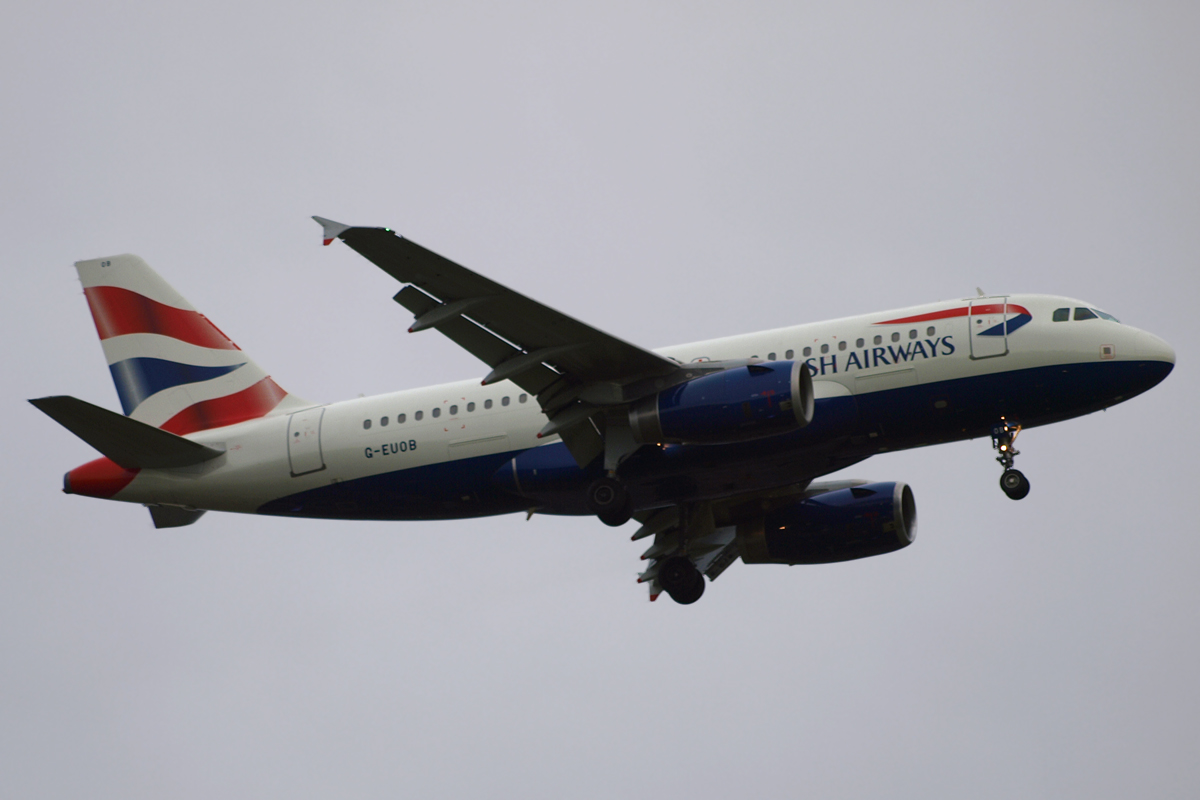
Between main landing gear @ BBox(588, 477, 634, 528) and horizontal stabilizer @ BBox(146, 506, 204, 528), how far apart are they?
9.83 metres

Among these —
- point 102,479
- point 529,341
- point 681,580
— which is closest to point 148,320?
point 102,479

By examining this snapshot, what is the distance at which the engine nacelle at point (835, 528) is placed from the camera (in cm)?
3091

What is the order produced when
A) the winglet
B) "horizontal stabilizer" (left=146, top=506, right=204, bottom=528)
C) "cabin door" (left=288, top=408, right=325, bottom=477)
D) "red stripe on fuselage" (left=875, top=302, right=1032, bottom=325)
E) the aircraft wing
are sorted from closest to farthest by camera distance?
the winglet
the aircraft wing
"red stripe on fuselage" (left=875, top=302, right=1032, bottom=325)
"cabin door" (left=288, top=408, right=325, bottom=477)
"horizontal stabilizer" (left=146, top=506, right=204, bottom=528)

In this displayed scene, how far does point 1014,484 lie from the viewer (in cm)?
2623

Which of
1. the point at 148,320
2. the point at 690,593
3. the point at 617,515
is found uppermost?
the point at 148,320

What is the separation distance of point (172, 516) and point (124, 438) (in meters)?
2.85

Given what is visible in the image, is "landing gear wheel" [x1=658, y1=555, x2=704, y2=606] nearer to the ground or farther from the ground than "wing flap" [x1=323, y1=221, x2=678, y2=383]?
nearer to the ground

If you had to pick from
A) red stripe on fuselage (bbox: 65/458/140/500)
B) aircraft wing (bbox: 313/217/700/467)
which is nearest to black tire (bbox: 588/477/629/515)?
aircraft wing (bbox: 313/217/700/467)

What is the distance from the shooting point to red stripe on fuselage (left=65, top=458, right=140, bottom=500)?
29375 millimetres

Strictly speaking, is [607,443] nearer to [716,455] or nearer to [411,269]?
[716,455]

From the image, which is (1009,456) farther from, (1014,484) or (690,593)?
(690,593)

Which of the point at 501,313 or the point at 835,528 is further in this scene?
the point at 835,528

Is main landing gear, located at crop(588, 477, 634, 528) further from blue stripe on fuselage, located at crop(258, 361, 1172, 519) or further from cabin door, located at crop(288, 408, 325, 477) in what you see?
cabin door, located at crop(288, 408, 325, 477)

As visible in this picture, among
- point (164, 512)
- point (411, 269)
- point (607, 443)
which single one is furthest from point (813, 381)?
point (164, 512)
